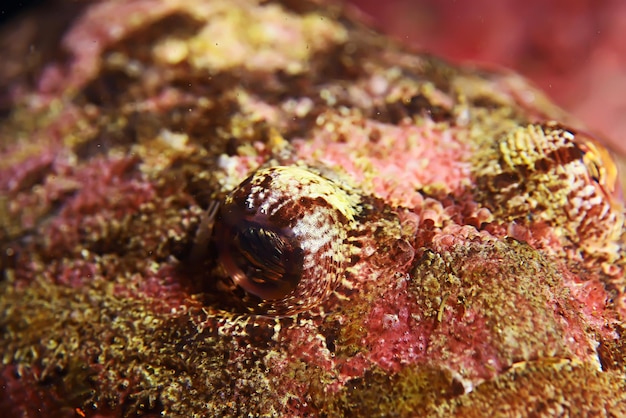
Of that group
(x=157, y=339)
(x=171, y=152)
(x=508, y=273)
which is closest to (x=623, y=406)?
(x=508, y=273)

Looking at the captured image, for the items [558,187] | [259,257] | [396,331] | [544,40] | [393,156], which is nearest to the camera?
[396,331]

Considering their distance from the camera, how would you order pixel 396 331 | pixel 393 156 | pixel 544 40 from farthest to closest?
pixel 544 40 < pixel 393 156 < pixel 396 331

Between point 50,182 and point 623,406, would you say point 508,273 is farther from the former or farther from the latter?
point 50,182

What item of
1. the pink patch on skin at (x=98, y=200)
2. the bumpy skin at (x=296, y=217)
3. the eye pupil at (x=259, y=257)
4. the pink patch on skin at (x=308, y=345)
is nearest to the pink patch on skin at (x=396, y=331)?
the bumpy skin at (x=296, y=217)

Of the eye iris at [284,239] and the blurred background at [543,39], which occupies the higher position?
the blurred background at [543,39]

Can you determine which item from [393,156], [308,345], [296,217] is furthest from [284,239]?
[393,156]

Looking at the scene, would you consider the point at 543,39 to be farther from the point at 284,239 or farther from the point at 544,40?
the point at 284,239

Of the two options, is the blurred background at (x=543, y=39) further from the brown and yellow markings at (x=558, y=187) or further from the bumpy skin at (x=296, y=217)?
the brown and yellow markings at (x=558, y=187)
